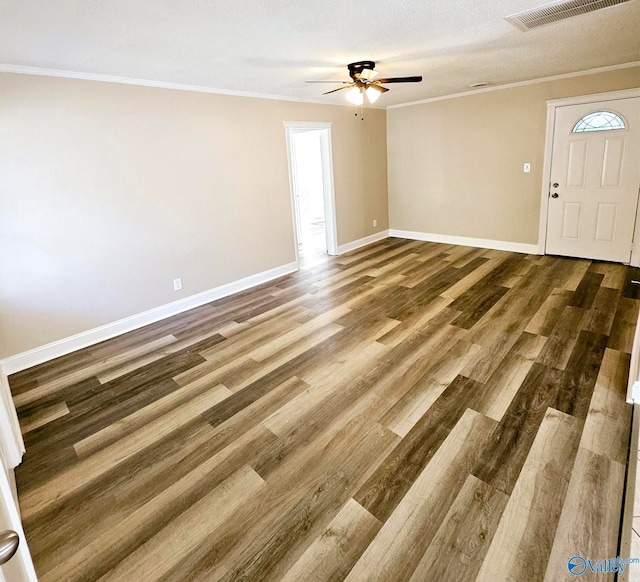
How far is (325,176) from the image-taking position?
6016 millimetres

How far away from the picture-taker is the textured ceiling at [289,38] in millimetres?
2248

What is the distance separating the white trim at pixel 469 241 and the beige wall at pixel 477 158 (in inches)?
2.8

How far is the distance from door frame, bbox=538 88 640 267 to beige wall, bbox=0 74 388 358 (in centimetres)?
333

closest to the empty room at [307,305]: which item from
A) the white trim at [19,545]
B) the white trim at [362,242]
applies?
the white trim at [19,545]

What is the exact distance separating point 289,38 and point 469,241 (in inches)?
182

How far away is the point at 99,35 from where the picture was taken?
2523 mm

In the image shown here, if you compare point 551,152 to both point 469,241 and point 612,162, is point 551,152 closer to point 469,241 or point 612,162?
point 612,162

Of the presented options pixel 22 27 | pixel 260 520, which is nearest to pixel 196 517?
pixel 260 520

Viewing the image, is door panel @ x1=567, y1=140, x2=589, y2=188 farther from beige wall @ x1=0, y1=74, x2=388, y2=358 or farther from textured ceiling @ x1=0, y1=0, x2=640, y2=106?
beige wall @ x1=0, y1=74, x2=388, y2=358

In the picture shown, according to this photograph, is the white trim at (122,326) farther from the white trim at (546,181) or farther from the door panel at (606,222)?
the door panel at (606,222)

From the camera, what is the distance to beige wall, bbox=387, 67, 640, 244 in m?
5.20

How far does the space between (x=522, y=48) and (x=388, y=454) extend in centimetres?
375

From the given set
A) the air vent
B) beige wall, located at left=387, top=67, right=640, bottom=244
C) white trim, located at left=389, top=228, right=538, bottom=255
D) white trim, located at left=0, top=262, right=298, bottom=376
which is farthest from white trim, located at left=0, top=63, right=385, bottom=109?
white trim, located at left=389, top=228, right=538, bottom=255

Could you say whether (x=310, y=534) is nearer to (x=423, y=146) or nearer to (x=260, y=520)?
(x=260, y=520)
